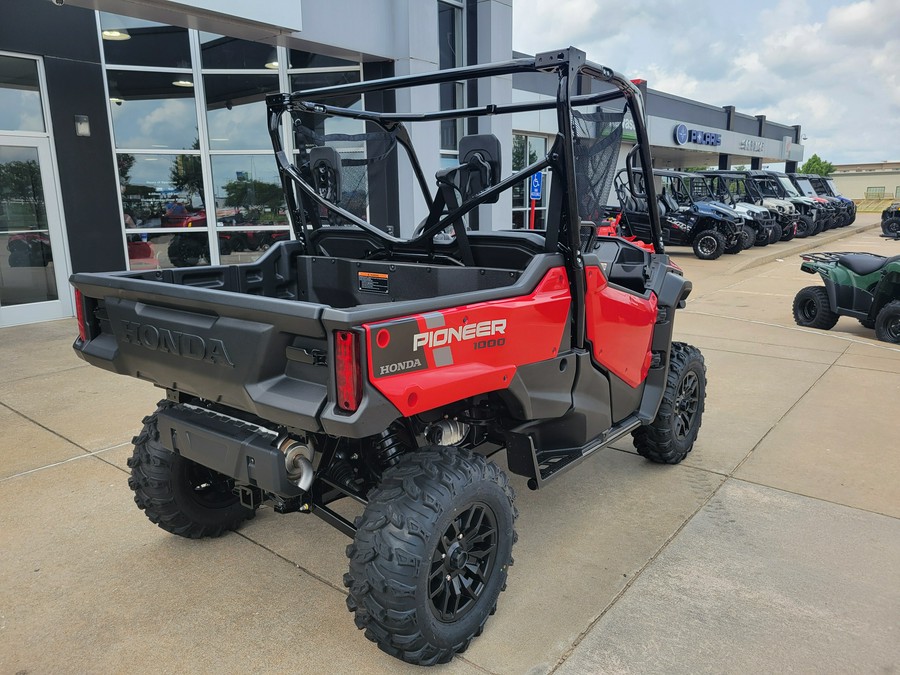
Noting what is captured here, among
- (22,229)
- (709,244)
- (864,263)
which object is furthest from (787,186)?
(22,229)

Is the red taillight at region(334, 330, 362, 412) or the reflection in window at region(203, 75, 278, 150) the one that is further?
the reflection in window at region(203, 75, 278, 150)

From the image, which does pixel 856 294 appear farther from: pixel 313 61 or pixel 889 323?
pixel 313 61

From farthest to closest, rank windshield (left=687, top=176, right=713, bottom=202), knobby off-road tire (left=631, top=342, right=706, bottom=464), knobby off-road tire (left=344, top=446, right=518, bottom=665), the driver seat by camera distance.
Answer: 1. windshield (left=687, top=176, right=713, bottom=202)
2. the driver seat
3. knobby off-road tire (left=631, top=342, right=706, bottom=464)
4. knobby off-road tire (left=344, top=446, right=518, bottom=665)

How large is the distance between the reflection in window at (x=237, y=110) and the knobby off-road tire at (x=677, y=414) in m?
8.33

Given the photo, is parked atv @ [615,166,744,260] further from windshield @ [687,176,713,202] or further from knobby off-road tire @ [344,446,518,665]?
knobby off-road tire @ [344,446,518,665]

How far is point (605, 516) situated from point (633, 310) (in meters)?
1.14

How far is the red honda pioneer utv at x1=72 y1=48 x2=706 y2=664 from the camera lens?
7.52 ft

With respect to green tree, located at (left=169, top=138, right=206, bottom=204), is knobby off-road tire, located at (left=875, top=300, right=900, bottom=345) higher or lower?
lower

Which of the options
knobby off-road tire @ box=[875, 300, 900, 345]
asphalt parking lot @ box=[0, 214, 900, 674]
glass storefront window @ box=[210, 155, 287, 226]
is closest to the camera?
asphalt parking lot @ box=[0, 214, 900, 674]

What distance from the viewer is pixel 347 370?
6.94 feet

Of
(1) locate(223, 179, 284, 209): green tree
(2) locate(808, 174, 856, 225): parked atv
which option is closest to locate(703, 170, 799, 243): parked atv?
(2) locate(808, 174, 856, 225): parked atv

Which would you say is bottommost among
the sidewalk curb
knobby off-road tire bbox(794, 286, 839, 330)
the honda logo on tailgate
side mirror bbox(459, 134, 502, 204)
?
the sidewalk curb

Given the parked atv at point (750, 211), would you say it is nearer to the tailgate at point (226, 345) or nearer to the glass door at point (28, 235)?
the glass door at point (28, 235)

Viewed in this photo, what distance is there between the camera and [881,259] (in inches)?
319
